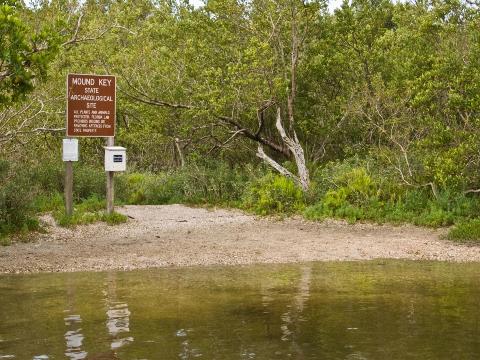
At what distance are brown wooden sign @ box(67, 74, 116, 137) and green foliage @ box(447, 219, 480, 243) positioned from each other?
320 inches

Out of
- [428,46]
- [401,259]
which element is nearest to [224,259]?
[401,259]

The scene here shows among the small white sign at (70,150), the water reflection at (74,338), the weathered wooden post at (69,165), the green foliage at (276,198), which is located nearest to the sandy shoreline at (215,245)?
the green foliage at (276,198)

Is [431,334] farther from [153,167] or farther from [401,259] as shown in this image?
[153,167]

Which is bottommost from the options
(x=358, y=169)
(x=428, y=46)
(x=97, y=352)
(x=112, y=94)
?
(x=97, y=352)

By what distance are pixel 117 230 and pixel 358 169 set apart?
6123 millimetres

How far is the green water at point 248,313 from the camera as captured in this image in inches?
273

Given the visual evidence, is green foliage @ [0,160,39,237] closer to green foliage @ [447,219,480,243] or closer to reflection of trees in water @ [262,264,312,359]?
reflection of trees in water @ [262,264,312,359]

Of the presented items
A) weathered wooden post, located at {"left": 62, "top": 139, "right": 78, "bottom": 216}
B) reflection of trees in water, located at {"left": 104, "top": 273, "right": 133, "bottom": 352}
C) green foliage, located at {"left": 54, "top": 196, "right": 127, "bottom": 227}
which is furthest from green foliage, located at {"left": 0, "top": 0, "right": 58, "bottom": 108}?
weathered wooden post, located at {"left": 62, "top": 139, "right": 78, "bottom": 216}

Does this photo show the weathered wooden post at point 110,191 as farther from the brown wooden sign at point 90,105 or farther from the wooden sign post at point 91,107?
the brown wooden sign at point 90,105

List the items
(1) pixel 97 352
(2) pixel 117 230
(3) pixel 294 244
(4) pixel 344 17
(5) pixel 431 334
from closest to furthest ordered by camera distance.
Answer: (1) pixel 97 352 → (5) pixel 431 334 → (3) pixel 294 244 → (2) pixel 117 230 → (4) pixel 344 17

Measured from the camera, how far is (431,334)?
7473mm

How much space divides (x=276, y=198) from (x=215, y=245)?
176 inches

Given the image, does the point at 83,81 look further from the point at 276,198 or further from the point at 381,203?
the point at 381,203

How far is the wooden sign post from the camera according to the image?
17.2 meters
